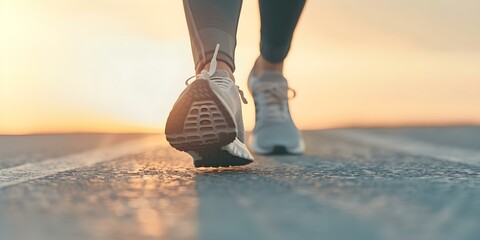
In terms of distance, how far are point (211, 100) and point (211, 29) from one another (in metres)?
0.40

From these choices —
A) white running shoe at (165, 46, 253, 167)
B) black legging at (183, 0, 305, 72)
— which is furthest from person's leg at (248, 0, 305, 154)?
white running shoe at (165, 46, 253, 167)

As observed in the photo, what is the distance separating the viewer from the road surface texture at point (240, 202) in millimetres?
1195

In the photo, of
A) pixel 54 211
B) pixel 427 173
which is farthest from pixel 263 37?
pixel 54 211

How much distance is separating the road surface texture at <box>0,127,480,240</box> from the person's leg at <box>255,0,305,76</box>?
2.76ft

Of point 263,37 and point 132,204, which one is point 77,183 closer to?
point 132,204

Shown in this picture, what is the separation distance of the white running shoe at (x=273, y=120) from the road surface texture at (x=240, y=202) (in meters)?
0.96

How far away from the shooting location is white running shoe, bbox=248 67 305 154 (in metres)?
3.40

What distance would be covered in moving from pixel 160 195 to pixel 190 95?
0.48 meters

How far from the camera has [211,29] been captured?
93.6 inches

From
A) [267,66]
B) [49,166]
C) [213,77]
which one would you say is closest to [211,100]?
[213,77]

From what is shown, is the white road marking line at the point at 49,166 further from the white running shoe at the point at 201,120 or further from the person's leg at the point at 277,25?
the person's leg at the point at 277,25

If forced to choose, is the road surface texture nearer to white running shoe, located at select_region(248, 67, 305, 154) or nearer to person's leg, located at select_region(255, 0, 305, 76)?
person's leg, located at select_region(255, 0, 305, 76)

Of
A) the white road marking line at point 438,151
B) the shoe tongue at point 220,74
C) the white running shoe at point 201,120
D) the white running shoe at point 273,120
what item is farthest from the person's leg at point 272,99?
the white running shoe at point 201,120

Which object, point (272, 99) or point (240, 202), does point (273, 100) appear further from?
point (240, 202)
